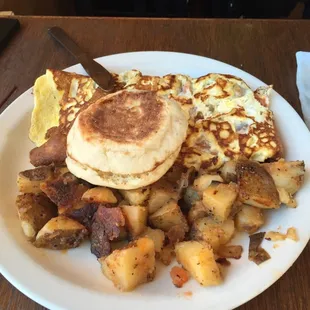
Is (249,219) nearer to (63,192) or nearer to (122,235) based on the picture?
(122,235)

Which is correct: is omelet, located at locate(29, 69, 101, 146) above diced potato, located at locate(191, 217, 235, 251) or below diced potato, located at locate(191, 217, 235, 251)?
above

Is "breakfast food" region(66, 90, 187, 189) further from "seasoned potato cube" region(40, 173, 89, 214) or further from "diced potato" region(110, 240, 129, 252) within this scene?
"diced potato" region(110, 240, 129, 252)

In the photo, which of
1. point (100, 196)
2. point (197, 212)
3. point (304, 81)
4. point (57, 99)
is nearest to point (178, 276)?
point (197, 212)

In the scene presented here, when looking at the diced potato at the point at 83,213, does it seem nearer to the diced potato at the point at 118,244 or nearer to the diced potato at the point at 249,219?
the diced potato at the point at 118,244

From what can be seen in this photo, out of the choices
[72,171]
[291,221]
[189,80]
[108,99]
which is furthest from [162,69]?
[291,221]

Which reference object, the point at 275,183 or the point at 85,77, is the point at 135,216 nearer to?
the point at 275,183

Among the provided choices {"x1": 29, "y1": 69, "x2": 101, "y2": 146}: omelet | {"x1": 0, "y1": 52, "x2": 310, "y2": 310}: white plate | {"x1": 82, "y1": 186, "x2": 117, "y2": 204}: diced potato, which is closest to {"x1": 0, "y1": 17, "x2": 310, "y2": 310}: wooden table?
{"x1": 29, "y1": 69, "x2": 101, "y2": 146}: omelet


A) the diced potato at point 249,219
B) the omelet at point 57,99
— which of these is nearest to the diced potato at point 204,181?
the diced potato at point 249,219
